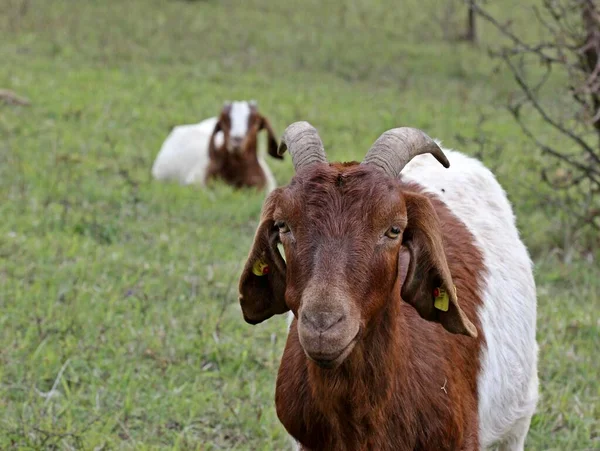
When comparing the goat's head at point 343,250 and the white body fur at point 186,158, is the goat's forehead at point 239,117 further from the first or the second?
the goat's head at point 343,250

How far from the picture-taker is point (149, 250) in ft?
26.8

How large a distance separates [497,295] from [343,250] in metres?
1.56

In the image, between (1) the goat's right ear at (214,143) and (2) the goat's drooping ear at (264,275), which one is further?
(1) the goat's right ear at (214,143)

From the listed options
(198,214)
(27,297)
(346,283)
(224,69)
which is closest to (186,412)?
(27,297)

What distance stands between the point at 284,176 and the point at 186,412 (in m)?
7.22

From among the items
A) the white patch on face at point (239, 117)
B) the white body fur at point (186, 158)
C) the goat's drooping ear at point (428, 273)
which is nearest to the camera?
the goat's drooping ear at point (428, 273)

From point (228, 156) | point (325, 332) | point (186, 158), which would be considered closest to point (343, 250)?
point (325, 332)

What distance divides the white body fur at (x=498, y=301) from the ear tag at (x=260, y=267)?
2.97ft

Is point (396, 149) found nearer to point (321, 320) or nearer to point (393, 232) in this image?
point (393, 232)

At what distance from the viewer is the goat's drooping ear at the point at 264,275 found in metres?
3.76

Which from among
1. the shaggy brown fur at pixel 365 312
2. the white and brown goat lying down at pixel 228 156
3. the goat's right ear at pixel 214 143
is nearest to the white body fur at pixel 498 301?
the shaggy brown fur at pixel 365 312

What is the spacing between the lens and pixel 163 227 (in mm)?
8953

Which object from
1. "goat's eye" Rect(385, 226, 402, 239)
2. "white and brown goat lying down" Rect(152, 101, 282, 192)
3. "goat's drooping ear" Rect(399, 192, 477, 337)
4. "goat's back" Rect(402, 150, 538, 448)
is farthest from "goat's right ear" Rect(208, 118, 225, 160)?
"goat's eye" Rect(385, 226, 402, 239)

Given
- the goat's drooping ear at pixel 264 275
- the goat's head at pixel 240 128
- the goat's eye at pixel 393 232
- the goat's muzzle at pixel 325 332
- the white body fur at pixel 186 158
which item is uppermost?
the goat's eye at pixel 393 232
